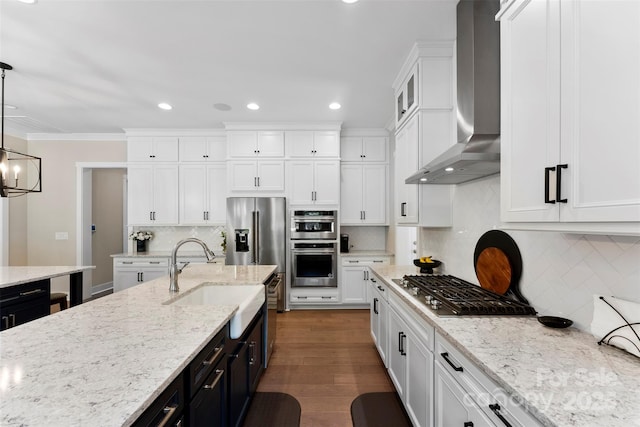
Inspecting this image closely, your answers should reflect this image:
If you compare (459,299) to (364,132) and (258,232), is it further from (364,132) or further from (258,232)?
(364,132)

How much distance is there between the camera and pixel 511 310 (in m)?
1.58

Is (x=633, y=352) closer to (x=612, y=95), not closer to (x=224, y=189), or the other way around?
(x=612, y=95)

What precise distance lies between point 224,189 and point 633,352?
476 centimetres

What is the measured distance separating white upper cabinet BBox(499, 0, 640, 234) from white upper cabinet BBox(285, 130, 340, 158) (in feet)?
10.7

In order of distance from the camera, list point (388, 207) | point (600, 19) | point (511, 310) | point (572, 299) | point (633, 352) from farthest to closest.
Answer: point (388, 207) → point (511, 310) → point (572, 299) → point (633, 352) → point (600, 19)

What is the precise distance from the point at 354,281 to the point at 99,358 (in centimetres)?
381

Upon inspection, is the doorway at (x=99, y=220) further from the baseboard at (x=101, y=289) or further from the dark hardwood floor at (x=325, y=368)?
the dark hardwood floor at (x=325, y=368)

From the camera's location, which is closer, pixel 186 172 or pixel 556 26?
pixel 556 26

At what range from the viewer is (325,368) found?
9.23ft

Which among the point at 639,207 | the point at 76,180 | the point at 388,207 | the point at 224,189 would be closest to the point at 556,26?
the point at 639,207

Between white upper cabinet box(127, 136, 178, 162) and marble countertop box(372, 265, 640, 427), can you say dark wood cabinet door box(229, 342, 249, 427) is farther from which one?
white upper cabinet box(127, 136, 178, 162)

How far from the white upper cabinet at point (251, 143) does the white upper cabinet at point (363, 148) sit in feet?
3.53

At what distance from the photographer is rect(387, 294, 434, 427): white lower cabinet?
1611 mm

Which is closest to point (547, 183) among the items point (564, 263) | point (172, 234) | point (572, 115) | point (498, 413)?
point (572, 115)
